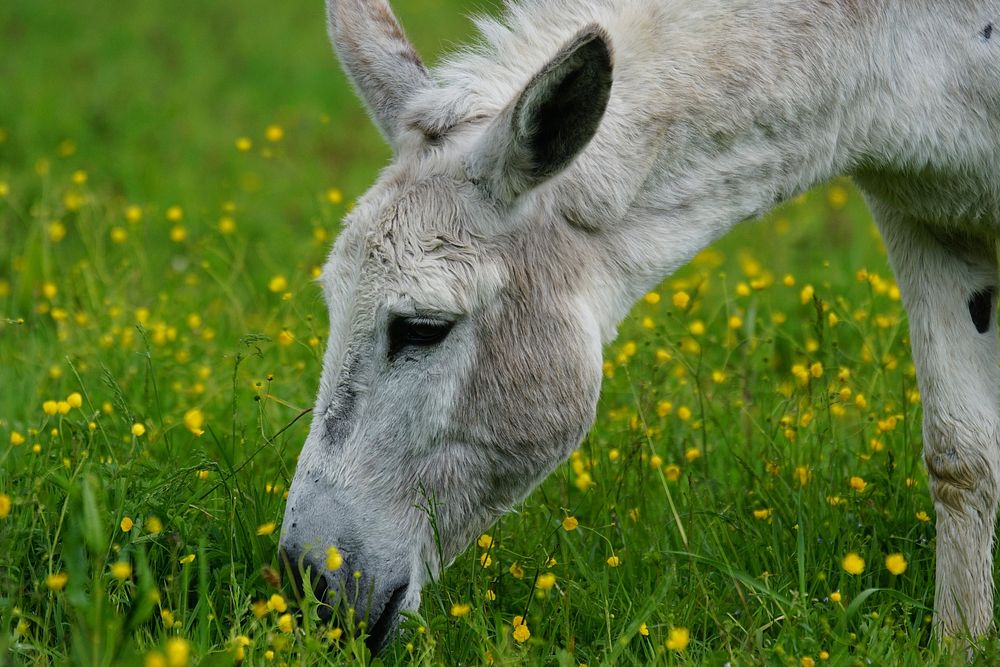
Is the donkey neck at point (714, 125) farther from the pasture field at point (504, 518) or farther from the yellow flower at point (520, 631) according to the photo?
the yellow flower at point (520, 631)

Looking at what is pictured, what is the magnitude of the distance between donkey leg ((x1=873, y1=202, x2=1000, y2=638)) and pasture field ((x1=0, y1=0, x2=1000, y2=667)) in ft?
0.64

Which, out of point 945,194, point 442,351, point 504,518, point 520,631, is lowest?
point 504,518

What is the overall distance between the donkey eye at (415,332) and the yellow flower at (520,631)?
751 mm

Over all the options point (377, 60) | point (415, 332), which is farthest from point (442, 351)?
point (377, 60)

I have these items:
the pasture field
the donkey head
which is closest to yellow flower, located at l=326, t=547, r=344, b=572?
the donkey head

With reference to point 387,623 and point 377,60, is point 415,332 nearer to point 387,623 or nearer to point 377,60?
point 387,623

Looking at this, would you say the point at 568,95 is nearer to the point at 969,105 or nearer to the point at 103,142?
the point at 969,105

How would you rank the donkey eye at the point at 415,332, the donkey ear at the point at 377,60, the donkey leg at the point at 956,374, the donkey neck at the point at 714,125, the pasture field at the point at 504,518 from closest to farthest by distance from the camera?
1. the donkey eye at the point at 415,332
2. the pasture field at the point at 504,518
3. the donkey neck at the point at 714,125
4. the donkey ear at the point at 377,60
5. the donkey leg at the point at 956,374

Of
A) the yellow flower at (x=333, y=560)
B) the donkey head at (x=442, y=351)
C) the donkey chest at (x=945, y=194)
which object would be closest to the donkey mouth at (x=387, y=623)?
the donkey head at (x=442, y=351)

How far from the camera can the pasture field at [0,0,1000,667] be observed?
2.99 metres

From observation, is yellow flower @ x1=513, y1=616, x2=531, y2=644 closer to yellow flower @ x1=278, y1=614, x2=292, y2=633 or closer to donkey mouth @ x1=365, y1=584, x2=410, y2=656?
donkey mouth @ x1=365, y1=584, x2=410, y2=656

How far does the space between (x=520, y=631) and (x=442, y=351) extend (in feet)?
2.40

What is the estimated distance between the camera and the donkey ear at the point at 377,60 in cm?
329

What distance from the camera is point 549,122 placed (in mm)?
2861
